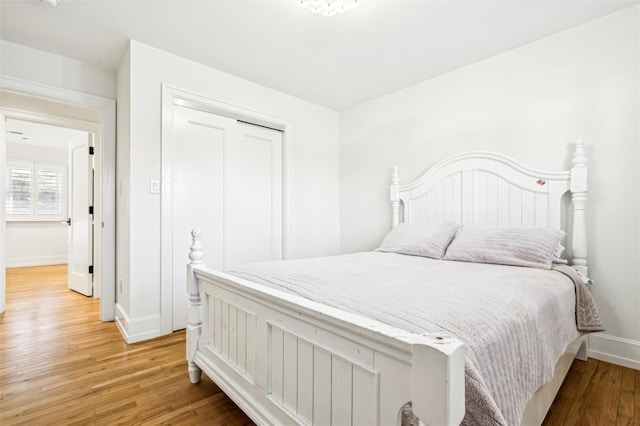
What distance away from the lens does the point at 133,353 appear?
2158 mm

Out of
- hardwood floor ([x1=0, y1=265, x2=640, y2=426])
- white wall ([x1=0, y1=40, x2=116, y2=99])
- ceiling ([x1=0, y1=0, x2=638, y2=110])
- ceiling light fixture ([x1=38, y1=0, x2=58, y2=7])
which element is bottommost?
hardwood floor ([x1=0, y1=265, x2=640, y2=426])

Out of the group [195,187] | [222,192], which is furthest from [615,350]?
[195,187]

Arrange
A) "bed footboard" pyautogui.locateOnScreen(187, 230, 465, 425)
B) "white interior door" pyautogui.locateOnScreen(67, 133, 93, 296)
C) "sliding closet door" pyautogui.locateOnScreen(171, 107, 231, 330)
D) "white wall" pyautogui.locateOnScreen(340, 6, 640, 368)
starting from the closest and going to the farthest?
"bed footboard" pyautogui.locateOnScreen(187, 230, 465, 425) → "white wall" pyautogui.locateOnScreen(340, 6, 640, 368) → "sliding closet door" pyautogui.locateOnScreen(171, 107, 231, 330) → "white interior door" pyautogui.locateOnScreen(67, 133, 93, 296)

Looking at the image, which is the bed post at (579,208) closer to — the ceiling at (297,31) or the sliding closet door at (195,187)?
the ceiling at (297,31)

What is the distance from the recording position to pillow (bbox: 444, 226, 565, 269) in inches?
72.7

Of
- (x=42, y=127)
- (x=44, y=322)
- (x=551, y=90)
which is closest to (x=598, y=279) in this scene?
(x=551, y=90)

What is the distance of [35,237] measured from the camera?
5.93 metres

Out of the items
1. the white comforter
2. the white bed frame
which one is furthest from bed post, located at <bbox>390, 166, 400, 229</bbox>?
the white comforter

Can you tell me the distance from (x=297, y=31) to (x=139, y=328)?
2575 millimetres

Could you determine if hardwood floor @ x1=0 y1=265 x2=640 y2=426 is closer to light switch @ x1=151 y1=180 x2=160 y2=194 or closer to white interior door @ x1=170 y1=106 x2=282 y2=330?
white interior door @ x1=170 y1=106 x2=282 y2=330

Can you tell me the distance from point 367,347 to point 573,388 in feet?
5.54

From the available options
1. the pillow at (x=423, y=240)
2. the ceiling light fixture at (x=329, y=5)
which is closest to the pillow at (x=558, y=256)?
the pillow at (x=423, y=240)

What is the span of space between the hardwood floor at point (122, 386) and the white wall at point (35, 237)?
423 centimetres

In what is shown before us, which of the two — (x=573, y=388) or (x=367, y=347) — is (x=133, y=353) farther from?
(x=573, y=388)
